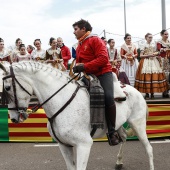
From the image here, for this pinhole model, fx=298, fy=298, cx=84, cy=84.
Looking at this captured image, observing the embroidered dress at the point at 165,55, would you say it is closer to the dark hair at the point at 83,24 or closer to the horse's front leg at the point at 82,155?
the dark hair at the point at 83,24

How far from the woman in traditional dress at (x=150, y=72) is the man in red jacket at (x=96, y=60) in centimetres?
510

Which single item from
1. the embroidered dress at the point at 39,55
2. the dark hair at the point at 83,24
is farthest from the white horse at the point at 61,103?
the embroidered dress at the point at 39,55

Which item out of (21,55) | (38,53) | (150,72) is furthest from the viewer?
(38,53)

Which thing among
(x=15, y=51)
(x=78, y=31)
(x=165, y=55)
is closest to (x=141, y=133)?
(x=78, y=31)

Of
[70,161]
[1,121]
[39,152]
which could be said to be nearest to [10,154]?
[39,152]

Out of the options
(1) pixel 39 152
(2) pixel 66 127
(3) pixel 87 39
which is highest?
(3) pixel 87 39

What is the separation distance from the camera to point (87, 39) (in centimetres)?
386

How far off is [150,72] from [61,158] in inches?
173

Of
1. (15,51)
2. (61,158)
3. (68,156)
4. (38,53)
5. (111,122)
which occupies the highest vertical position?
(15,51)

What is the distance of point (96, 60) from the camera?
12.1 ft

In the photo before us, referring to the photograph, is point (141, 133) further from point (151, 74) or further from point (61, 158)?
point (151, 74)

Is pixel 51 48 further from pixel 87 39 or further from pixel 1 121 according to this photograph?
pixel 87 39

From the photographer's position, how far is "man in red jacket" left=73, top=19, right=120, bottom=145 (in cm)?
371

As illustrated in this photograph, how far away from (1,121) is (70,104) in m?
3.83
